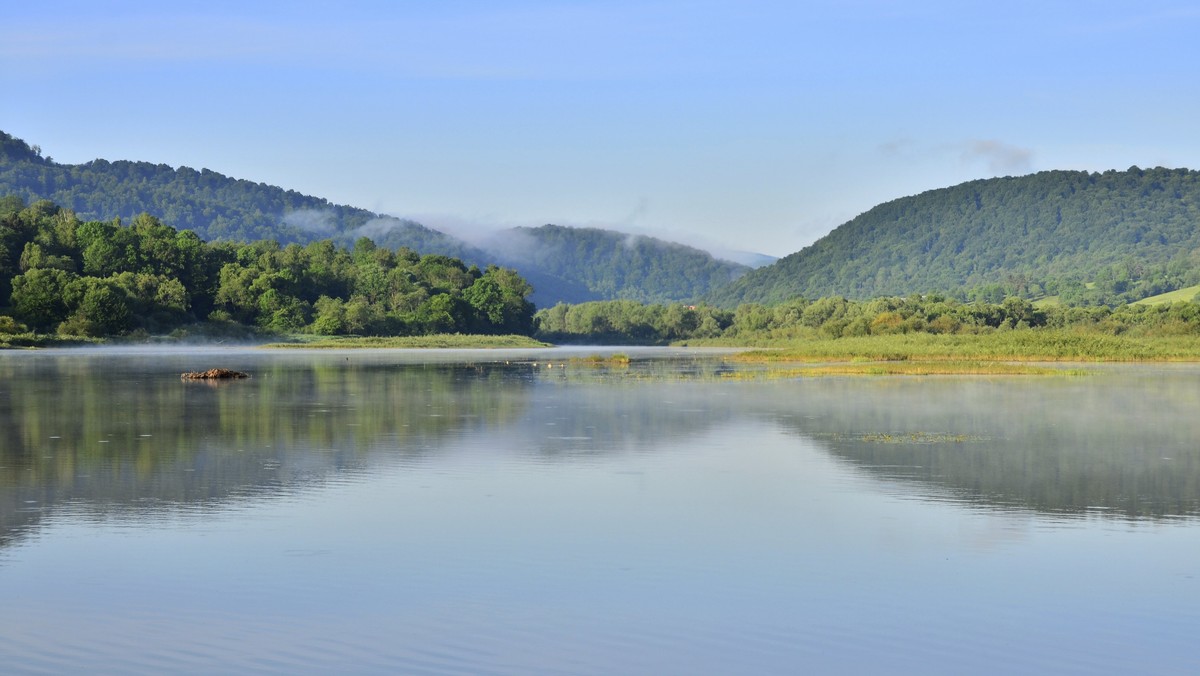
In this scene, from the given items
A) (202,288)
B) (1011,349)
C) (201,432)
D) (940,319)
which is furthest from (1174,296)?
(201,432)

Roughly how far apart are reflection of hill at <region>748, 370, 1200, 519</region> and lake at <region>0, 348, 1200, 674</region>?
0.53 ft

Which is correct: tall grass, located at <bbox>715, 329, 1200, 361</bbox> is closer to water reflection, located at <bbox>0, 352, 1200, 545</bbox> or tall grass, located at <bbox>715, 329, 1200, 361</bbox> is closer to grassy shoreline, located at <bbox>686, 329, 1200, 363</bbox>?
grassy shoreline, located at <bbox>686, 329, 1200, 363</bbox>

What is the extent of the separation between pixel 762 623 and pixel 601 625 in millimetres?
1479

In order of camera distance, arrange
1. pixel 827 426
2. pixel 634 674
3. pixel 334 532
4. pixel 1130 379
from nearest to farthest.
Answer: pixel 634 674 < pixel 334 532 < pixel 827 426 < pixel 1130 379

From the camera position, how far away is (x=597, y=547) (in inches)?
590

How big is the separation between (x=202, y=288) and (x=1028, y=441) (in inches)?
5785

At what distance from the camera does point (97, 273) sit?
492 ft

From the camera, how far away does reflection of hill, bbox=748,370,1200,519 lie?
19281mm

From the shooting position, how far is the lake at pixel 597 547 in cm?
1068

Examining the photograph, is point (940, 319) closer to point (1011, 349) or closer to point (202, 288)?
point (1011, 349)

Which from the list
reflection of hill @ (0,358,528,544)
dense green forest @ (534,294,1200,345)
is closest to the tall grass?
dense green forest @ (534,294,1200,345)

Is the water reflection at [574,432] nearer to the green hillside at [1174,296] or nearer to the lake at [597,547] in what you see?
the lake at [597,547]

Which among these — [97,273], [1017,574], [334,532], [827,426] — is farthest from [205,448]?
[97,273]

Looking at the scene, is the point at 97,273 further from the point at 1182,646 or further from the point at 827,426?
the point at 1182,646
